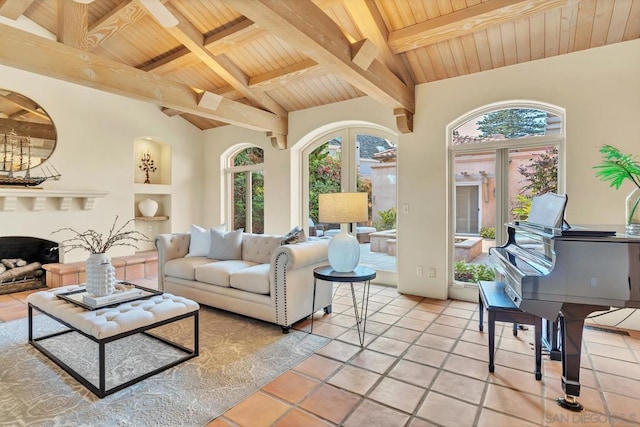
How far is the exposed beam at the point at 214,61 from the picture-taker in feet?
12.3

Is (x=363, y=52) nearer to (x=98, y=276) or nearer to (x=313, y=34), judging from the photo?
(x=313, y=34)

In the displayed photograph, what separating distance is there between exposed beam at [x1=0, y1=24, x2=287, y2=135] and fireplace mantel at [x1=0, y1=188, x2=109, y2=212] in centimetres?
233

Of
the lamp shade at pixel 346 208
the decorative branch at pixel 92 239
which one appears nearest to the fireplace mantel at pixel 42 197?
the decorative branch at pixel 92 239

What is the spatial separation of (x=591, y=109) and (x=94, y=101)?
6455 mm

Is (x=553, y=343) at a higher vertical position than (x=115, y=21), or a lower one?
lower

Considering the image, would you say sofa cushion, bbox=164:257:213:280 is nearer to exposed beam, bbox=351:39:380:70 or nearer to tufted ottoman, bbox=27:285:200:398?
tufted ottoman, bbox=27:285:200:398

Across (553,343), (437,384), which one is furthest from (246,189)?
(553,343)

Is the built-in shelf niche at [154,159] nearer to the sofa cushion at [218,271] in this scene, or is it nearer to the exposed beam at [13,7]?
the exposed beam at [13,7]

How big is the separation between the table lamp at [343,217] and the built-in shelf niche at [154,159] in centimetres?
450

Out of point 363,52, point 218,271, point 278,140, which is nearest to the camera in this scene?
point 363,52

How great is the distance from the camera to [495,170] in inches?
155

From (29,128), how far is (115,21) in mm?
2004

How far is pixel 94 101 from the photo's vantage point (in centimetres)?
516

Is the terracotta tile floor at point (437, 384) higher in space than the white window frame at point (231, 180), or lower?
lower
